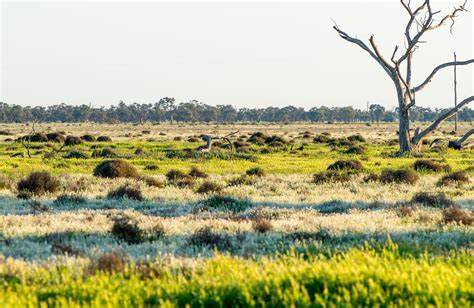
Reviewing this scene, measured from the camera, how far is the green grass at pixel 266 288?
598cm

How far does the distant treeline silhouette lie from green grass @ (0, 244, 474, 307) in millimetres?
162625

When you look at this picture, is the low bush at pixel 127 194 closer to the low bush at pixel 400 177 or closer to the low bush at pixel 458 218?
the low bush at pixel 458 218

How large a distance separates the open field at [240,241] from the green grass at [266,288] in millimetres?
20

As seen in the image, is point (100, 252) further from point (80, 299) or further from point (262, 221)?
point (262, 221)

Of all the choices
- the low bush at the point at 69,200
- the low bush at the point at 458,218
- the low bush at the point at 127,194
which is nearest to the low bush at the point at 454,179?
the low bush at the point at 458,218

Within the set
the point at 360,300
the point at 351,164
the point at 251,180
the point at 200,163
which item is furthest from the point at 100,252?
the point at 200,163

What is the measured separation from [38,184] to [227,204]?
6.95 m

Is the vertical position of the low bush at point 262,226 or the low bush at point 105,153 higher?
the low bush at point 262,226

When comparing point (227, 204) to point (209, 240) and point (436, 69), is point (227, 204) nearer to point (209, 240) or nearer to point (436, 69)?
point (209, 240)

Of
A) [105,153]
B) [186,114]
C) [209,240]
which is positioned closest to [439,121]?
[105,153]

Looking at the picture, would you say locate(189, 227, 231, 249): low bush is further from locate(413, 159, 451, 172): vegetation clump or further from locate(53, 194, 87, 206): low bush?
locate(413, 159, 451, 172): vegetation clump

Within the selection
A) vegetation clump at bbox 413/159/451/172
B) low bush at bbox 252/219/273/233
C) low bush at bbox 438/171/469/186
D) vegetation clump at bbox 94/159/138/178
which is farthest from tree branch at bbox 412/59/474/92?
low bush at bbox 252/219/273/233

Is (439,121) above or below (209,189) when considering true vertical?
above

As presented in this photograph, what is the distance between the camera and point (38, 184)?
19844mm
